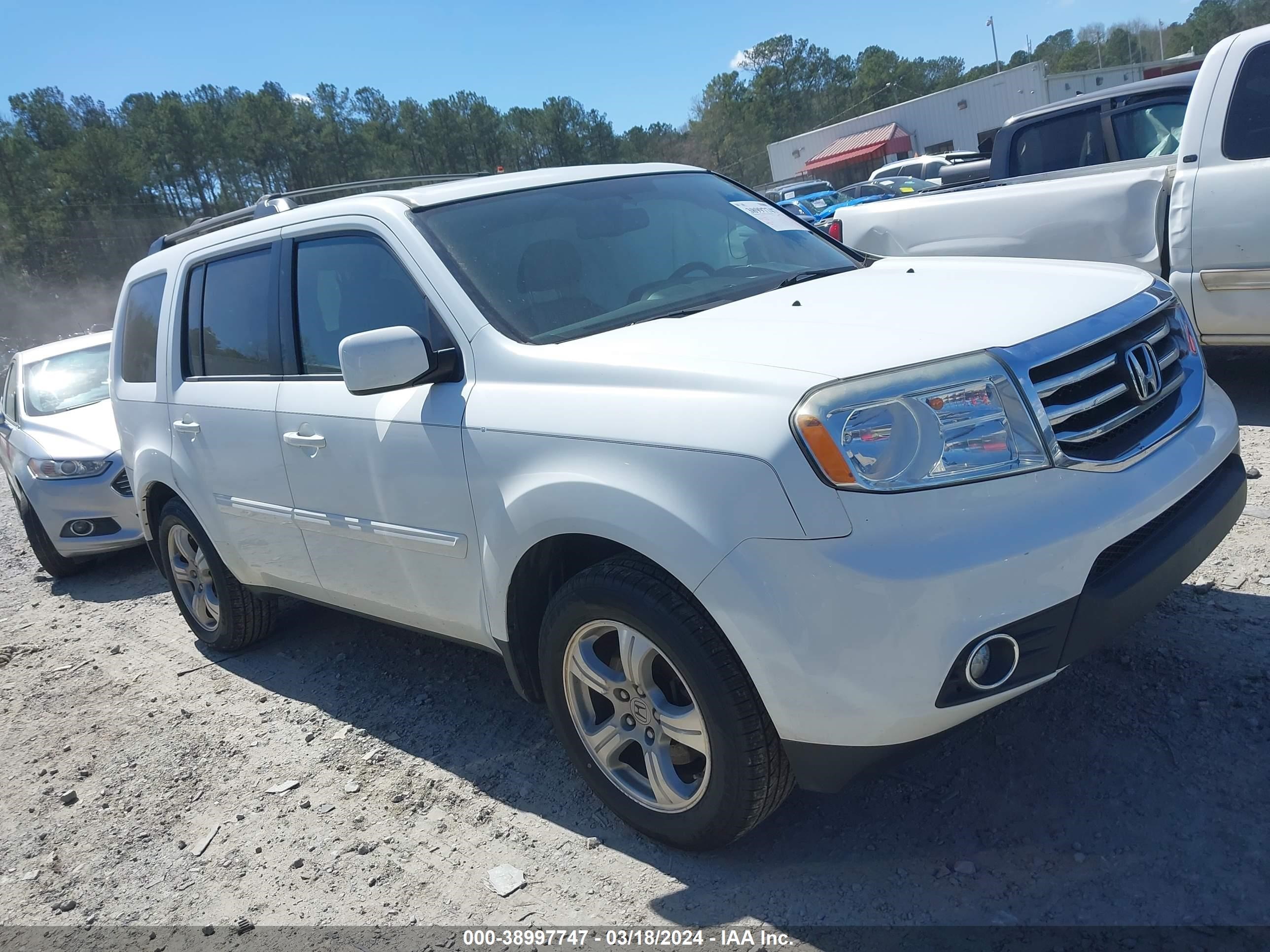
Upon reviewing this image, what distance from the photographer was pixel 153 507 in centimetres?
502

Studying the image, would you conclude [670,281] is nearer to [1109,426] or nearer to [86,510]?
[1109,426]

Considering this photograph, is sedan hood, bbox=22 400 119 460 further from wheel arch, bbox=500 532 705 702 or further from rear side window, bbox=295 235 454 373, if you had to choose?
wheel arch, bbox=500 532 705 702

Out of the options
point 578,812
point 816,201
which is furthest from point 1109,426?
point 816,201

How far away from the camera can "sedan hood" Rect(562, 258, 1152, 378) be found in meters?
2.33

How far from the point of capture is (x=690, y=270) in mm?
3375

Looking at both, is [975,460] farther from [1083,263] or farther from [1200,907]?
[1083,263]

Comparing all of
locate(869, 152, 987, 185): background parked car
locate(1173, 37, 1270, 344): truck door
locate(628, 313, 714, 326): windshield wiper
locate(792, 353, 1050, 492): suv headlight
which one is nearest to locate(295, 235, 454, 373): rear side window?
locate(628, 313, 714, 326): windshield wiper

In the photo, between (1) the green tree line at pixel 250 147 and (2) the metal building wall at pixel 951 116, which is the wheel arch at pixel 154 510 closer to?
(1) the green tree line at pixel 250 147

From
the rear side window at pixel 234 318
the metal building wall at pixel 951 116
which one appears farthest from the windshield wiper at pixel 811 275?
the metal building wall at pixel 951 116

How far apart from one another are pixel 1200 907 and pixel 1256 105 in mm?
4740

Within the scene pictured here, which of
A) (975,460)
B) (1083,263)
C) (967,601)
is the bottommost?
(967,601)

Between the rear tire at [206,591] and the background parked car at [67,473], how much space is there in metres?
1.76

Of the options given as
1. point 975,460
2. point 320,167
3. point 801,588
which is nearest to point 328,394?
point 801,588

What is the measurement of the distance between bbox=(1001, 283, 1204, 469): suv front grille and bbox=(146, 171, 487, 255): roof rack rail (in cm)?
252
